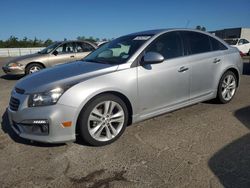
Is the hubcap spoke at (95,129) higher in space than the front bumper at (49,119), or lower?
lower

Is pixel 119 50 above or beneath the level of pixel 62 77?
above

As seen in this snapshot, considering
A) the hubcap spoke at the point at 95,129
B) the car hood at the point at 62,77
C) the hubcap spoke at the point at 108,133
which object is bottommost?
the hubcap spoke at the point at 108,133

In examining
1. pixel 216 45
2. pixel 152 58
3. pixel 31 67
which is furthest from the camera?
pixel 31 67

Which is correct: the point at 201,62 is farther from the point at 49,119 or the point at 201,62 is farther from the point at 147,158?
the point at 49,119

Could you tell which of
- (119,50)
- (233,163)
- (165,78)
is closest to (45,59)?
(119,50)

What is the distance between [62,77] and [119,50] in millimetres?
1288

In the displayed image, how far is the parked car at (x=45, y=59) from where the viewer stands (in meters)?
9.80

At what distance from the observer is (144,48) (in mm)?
4039

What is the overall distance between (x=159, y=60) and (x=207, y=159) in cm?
155

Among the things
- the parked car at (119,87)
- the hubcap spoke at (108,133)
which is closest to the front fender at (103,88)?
the parked car at (119,87)

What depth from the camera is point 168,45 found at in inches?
171

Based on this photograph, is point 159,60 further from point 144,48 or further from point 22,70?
point 22,70

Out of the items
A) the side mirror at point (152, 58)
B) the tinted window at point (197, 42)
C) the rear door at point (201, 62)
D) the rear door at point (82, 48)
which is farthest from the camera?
the rear door at point (82, 48)

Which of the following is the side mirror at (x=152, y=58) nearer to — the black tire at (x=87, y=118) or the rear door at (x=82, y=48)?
the black tire at (x=87, y=118)
